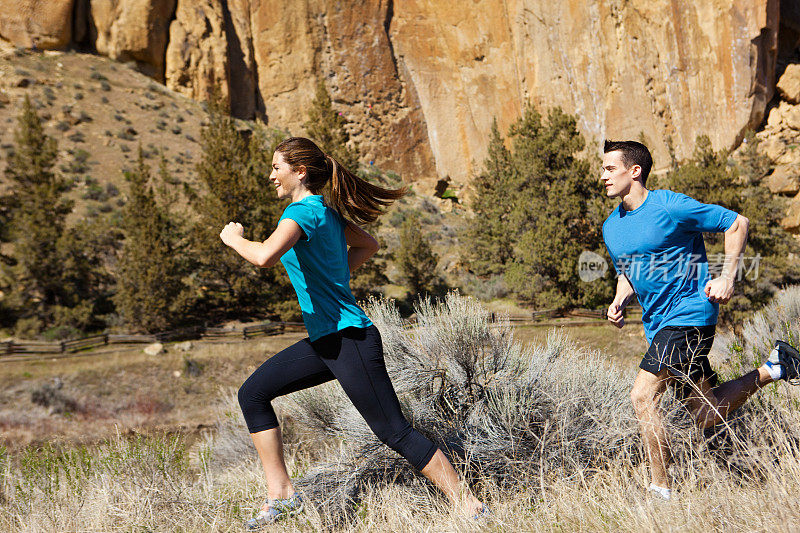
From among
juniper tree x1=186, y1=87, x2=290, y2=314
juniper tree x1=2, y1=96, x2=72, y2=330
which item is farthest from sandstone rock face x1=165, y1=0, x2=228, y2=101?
juniper tree x1=186, y1=87, x2=290, y2=314

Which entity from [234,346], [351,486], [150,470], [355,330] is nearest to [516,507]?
[351,486]

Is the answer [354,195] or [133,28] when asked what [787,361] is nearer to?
[354,195]

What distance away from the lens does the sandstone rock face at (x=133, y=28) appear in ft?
105

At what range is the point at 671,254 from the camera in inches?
102

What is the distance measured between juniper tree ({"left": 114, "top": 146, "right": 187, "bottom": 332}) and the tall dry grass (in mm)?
13749

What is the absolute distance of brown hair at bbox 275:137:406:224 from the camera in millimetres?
2551

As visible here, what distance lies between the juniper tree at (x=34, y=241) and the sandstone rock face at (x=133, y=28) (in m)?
16.6

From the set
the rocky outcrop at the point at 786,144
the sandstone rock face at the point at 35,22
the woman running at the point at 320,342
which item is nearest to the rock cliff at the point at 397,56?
the sandstone rock face at the point at 35,22

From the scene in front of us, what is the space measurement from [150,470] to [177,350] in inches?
531

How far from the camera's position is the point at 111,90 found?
104ft

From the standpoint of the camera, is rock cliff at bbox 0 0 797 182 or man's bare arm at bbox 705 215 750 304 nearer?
man's bare arm at bbox 705 215 750 304

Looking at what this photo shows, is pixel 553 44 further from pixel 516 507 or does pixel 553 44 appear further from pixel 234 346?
pixel 516 507

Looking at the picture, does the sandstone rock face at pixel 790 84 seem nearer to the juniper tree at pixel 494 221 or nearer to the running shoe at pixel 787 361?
Result: the juniper tree at pixel 494 221

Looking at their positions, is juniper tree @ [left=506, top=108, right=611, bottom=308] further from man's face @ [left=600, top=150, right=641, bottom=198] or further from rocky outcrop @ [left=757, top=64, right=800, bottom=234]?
man's face @ [left=600, top=150, right=641, bottom=198]
